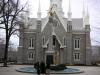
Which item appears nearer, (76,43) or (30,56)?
(30,56)

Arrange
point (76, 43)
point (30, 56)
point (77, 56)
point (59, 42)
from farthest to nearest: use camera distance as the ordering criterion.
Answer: point (76, 43)
point (30, 56)
point (77, 56)
point (59, 42)

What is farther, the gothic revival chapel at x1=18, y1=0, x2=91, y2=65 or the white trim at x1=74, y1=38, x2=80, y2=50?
the white trim at x1=74, y1=38, x2=80, y2=50

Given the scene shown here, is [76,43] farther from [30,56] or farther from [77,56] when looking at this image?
[30,56]

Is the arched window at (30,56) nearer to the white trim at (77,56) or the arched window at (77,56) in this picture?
the white trim at (77,56)

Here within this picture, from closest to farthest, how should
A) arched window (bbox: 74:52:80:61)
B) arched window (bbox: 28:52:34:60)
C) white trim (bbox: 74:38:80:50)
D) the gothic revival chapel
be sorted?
the gothic revival chapel, arched window (bbox: 74:52:80:61), arched window (bbox: 28:52:34:60), white trim (bbox: 74:38:80:50)

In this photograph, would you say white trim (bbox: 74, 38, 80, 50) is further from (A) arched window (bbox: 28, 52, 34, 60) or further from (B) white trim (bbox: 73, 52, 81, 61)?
(A) arched window (bbox: 28, 52, 34, 60)

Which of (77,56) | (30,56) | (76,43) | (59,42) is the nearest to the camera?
(59,42)

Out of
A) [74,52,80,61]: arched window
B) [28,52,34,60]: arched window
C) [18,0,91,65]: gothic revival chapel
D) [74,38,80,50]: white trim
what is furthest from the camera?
[74,38,80,50]: white trim

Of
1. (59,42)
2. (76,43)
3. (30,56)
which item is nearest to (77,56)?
(76,43)

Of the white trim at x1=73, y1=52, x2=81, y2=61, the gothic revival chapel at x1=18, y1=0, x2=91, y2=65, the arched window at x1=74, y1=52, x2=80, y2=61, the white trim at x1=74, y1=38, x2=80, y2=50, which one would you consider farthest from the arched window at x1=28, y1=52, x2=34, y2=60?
the white trim at x1=74, y1=38, x2=80, y2=50

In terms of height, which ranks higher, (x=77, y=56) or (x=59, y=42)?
(x=59, y=42)

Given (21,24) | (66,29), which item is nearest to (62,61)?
(66,29)

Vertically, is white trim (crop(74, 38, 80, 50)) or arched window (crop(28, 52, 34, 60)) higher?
white trim (crop(74, 38, 80, 50))

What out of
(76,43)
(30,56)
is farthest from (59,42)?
(30,56)
